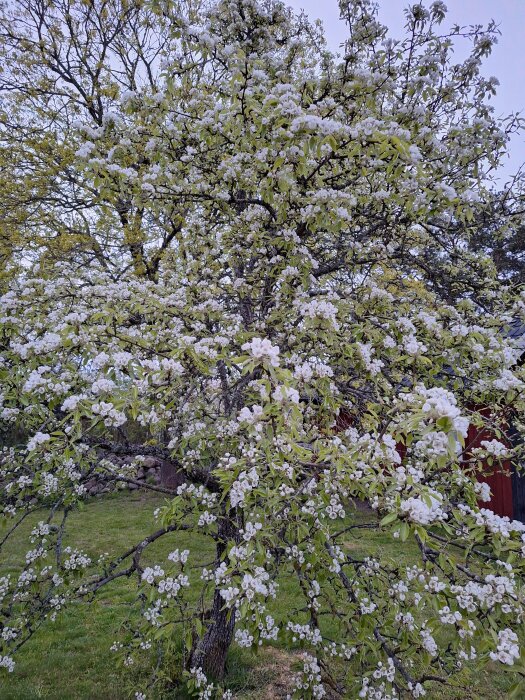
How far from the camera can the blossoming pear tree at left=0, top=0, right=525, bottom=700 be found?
6.40ft

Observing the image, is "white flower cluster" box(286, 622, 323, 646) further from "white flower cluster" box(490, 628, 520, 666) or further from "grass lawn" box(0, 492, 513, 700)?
"white flower cluster" box(490, 628, 520, 666)

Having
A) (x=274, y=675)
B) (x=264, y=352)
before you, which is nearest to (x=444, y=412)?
(x=264, y=352)

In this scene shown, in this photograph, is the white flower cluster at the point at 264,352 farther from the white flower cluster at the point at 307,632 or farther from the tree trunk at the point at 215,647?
the tree trunk at the point at 215,647

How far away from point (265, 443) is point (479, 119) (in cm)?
314

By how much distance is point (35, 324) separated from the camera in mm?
2998

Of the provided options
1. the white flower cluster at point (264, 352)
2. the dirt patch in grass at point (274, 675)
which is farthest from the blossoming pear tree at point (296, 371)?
the dirt patch in grass at point (274, 675)

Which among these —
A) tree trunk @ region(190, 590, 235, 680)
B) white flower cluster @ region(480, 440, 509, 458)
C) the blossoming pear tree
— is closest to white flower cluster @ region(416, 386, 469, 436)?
the blossoming pear tree

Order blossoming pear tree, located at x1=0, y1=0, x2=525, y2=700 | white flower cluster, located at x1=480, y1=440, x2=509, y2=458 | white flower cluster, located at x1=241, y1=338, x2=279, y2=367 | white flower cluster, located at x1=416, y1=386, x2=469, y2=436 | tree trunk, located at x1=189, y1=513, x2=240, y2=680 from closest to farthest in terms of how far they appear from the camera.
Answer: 1. white flower cluster, located at x1=416, y1=386, x2=469, y2=436
2. white flower cluster, located at x1=241, y1=338, x2=279, y2=367
3. blossoming pear tree, located at x1=0, y1=0, x2=525, y2=700
4. white flower cluster, located at x1=480, y1=440, x2=509, y2=458
5. tree trunk, located at x1=189, y1=513, x2=240, y2=680

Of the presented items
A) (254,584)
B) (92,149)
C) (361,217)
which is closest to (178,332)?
(92,149)

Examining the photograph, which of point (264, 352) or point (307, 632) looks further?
point (307, 632)

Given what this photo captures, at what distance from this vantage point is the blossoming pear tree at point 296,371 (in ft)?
6.40

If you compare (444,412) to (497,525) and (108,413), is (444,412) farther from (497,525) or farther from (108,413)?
(108,413)

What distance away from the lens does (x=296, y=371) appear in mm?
2170

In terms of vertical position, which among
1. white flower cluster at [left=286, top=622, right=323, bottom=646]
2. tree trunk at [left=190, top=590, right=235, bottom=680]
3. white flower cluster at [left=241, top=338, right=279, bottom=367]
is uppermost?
white flower cluster at [left=241, top=338, right=279, bottom=367]
